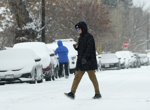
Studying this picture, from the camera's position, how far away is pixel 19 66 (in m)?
15.2

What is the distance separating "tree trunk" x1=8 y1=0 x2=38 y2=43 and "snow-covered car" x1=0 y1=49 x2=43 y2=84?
1337 centimetres

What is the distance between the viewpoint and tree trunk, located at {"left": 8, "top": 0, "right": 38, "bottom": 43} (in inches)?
1141

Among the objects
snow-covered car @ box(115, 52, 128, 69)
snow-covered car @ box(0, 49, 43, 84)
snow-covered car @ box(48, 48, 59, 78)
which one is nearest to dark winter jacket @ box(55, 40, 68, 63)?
snow-covered car @ box(48, 48, 59, 78)

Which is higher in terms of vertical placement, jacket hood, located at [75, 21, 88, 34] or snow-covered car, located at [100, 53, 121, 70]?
jacket hood, located at [75, 21, 88, 34]

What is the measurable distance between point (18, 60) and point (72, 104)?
288 inches

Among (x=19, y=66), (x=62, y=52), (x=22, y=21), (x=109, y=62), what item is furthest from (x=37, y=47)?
(x=109, y=62)

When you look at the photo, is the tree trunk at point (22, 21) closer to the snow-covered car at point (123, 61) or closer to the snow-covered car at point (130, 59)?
the snow-covered car at point (123, 61)

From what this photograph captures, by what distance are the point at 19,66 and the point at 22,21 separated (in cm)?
1443

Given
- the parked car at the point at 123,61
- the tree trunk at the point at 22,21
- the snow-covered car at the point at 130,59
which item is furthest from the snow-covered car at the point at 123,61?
the tree trunk at the point at 22,21

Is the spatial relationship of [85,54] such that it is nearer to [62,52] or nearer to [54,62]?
[62,52]

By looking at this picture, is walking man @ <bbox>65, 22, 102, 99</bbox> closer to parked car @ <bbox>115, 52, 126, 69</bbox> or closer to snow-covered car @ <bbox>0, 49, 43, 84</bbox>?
snow-covered car @ <bbox>0, 49, 43, 84</bbox>

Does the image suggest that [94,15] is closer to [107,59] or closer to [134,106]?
[107,59]

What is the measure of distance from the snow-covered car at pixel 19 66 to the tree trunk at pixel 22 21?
13.4 meters

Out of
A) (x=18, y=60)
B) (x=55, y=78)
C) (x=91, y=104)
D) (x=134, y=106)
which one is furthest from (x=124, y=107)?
(x=55, y=78)
